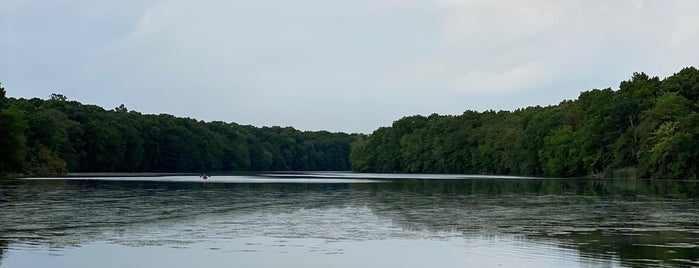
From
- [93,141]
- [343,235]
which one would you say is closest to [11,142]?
[93,141]

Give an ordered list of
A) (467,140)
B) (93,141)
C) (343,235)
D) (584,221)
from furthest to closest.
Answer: (467,140), (93,141), (584,221), (343,235)

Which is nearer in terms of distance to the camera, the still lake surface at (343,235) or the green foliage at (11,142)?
the still lake surface at (343,235)

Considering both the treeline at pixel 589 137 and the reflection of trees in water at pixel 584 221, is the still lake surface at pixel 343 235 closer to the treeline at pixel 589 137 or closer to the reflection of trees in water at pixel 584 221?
the reflection of trees in water at pixel 584 221

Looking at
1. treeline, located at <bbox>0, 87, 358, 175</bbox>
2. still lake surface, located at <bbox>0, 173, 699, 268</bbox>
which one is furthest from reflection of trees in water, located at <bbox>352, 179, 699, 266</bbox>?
treeline, located at <bbox>0, 87, 358, 175</bbox>

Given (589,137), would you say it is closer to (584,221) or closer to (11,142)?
(11,142)

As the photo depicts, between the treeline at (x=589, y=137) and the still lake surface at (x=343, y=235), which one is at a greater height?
the treeline at (x=589, y=137)

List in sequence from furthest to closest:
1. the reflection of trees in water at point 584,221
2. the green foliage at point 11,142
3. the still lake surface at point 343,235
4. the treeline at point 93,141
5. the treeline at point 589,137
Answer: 1. the treeline at point 589,137
2. the treeline at point 93,141
3. the green foliage at point 11,142
4. the reflection of trees in water at point 584,221
5. the still lake surface at point 343,235

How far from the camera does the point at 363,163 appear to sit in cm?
19712

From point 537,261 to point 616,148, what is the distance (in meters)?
87.0

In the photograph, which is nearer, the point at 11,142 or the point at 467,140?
the point at 11,142

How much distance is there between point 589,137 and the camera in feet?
357

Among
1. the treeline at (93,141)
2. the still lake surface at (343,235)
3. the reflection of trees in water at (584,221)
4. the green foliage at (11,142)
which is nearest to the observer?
the still lake surface at (343,235)

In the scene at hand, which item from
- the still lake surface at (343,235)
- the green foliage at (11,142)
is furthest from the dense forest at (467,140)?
the still lake surface at (343,235)

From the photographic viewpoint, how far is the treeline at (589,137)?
92938 mm
